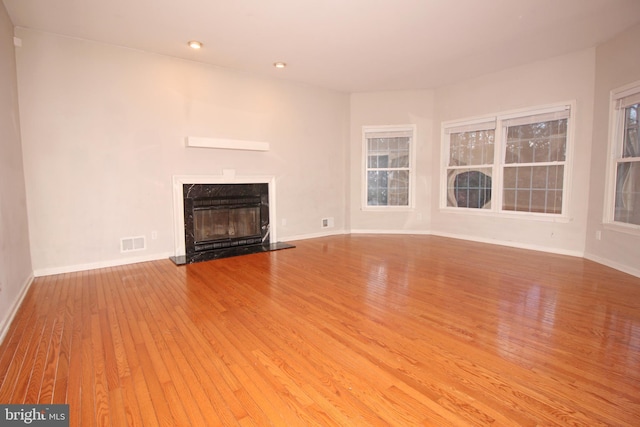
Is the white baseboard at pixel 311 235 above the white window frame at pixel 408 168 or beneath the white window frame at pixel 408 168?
beneath

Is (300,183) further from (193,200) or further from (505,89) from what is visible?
(505,89)

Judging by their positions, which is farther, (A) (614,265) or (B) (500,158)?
(B) (500,158)

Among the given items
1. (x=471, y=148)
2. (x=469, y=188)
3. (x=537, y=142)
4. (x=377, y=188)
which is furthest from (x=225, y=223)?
(x=537, y=142)

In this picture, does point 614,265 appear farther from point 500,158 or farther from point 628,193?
point 500,158

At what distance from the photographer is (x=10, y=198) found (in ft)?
9.32

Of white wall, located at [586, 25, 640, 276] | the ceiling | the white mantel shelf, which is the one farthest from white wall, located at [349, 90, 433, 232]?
white wall, located at [586, 25, 640, 276]

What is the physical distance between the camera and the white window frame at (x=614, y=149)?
3785 millimetres

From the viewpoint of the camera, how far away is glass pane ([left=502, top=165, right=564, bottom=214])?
15.4ft

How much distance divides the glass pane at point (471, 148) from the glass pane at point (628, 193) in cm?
176

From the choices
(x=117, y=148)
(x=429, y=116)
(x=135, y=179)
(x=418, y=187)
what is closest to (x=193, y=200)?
(x=135, y=179)

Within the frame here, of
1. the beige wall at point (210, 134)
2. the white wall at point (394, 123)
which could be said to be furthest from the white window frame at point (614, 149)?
the white wall at point (394, 123)

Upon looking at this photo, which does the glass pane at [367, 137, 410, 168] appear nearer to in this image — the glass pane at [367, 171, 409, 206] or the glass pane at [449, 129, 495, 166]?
the glass pane at [367, 171, 409, 206]

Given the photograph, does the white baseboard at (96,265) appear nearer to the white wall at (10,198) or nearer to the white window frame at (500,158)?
the white wall at (10,198)

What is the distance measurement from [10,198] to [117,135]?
145 cm
